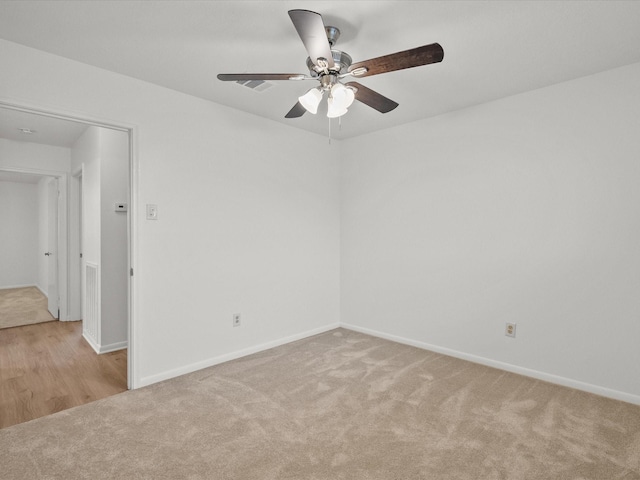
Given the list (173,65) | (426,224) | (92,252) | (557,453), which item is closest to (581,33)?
(426,224)

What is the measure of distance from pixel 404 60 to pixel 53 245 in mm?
5520

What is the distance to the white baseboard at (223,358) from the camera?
2764 mm

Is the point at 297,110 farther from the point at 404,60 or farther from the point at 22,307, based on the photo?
the point at 22,307

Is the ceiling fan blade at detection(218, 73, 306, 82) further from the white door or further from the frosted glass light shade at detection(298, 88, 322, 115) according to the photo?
the white door

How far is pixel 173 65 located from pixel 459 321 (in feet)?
10.3

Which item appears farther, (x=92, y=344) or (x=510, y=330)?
(x=92, y=344)

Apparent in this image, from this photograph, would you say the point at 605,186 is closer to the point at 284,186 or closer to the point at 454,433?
the point at 454,433

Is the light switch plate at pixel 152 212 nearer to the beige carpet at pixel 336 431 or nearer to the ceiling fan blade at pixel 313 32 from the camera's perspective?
the beige carpet at pixel 336 431

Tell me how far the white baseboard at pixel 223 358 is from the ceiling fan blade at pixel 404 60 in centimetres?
258

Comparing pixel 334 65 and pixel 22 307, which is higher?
pixel 334 65

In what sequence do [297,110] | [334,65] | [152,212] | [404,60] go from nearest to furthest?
[404,60] < [334,65] < [297,110] < [152,212]

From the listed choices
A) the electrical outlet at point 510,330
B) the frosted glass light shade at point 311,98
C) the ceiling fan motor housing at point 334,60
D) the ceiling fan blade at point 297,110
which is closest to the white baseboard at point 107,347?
the ceiling fan blade at point 297,110

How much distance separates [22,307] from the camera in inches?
216

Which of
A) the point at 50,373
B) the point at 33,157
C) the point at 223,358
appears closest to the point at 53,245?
the point at 33,157
